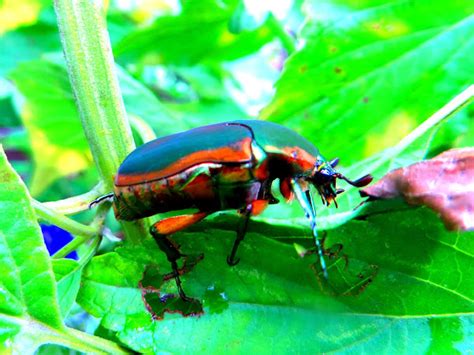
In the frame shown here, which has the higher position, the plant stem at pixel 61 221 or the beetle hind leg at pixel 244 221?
the plant stem at pixel 61 221

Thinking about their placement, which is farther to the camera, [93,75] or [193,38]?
[193,38]

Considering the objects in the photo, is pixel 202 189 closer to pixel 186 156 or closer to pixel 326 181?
pixel 186 156

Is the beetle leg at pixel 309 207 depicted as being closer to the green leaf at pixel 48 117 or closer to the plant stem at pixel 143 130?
the plant stem at pixel 143 130

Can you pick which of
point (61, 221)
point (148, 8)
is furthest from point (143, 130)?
point (148, 8)

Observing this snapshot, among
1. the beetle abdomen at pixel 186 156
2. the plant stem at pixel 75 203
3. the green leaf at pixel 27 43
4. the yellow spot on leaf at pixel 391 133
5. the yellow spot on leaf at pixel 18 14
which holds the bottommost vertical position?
the yellow spot on leaf at pixel 391 133

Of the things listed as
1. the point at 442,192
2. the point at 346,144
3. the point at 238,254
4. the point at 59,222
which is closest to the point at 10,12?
the point at 346,144

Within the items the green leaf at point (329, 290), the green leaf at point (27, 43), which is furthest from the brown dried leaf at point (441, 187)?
the green leaf at point (27, 43)

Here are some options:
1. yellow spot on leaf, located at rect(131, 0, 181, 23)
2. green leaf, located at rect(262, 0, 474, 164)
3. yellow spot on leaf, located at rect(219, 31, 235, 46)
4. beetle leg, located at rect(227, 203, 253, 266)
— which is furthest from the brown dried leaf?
yellow spot on leaf, located at rect(131, 0, 181, 23)
